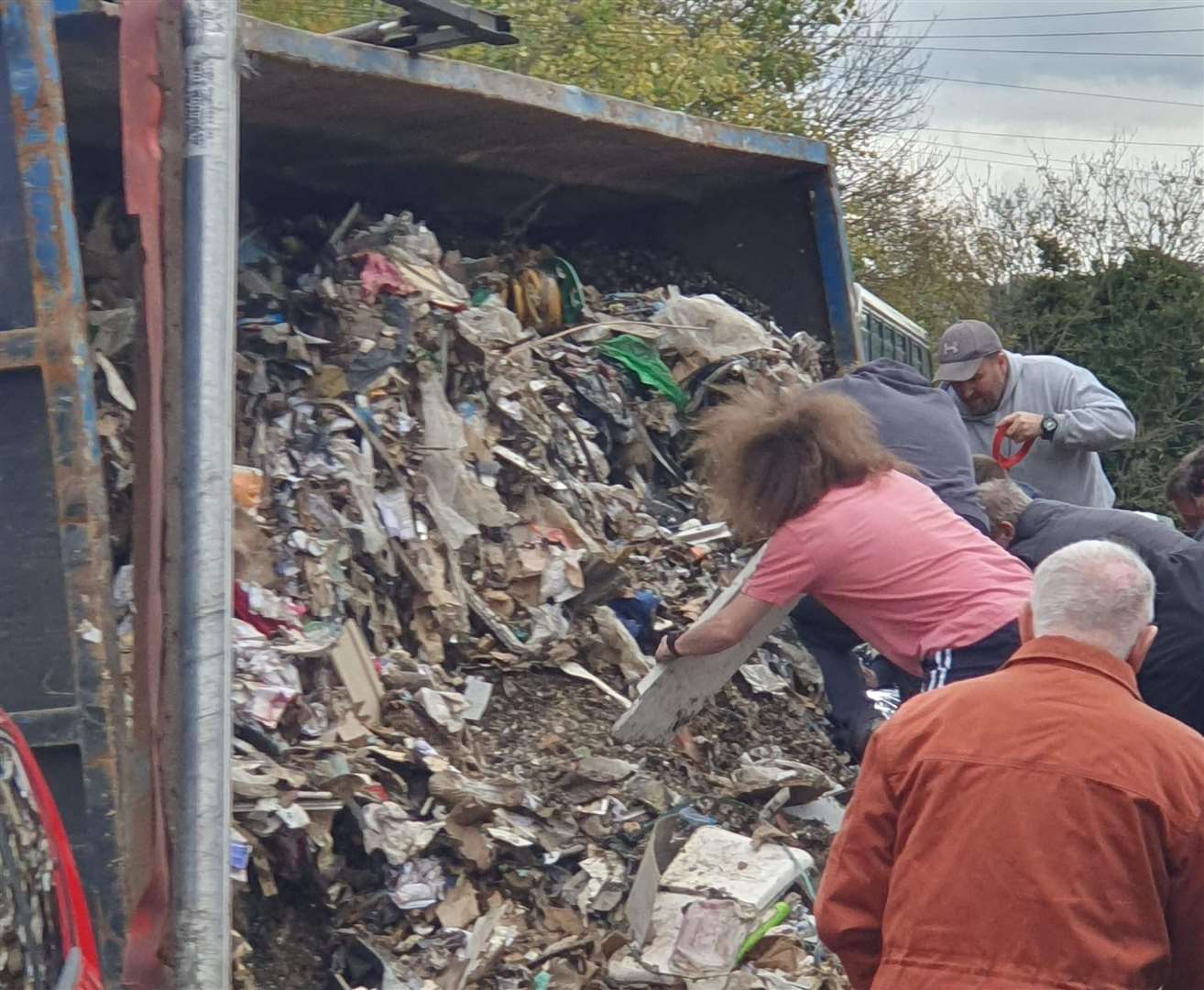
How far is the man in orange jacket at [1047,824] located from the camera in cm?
198

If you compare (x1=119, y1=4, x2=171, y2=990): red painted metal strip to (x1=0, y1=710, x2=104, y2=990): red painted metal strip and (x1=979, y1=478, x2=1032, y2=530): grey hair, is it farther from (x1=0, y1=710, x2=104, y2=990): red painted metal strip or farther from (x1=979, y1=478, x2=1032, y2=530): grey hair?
(x1=979, y1=478, x2=1032, y2=530): grey hair

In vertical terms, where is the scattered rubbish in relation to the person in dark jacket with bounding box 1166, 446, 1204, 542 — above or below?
below

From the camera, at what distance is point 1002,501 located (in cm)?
388

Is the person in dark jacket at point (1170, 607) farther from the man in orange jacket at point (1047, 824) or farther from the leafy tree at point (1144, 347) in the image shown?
the leafy tree at point (1144, 347)

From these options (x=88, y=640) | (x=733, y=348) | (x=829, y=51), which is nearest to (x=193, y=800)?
(x=88, y=640)

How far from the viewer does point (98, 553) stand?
99.5 inches

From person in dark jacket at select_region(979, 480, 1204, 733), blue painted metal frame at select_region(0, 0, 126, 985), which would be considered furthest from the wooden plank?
blue painted metal frame at select_region(0, 0, 126, 985)

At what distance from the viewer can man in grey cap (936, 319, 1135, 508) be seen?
475 centimetres

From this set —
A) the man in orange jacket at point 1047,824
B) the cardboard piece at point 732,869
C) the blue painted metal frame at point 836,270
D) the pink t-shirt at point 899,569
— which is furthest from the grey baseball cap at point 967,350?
the man in orange jacket at point 1047,824

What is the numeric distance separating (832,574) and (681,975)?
947mm

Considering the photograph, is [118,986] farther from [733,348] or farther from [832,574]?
[733,348]

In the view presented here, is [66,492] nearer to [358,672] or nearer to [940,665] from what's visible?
[358,672]

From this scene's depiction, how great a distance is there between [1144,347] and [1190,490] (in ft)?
33.4

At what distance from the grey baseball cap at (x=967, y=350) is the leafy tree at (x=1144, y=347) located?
890 cm
